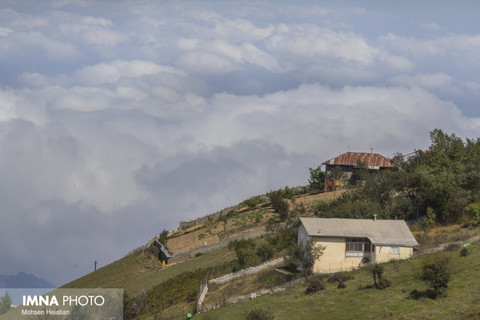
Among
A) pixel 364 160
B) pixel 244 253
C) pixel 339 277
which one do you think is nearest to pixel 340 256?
pixel 339 277

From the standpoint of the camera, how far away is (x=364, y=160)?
115 meters

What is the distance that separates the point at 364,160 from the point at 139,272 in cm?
4854

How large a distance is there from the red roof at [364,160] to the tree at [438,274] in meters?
66.5

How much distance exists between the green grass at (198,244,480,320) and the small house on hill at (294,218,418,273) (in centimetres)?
230

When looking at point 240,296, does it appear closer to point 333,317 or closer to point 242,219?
point 333,317

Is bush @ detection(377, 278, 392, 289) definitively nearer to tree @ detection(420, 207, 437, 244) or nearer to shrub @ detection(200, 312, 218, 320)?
shrub @ detection(200, 312, 218, 320)

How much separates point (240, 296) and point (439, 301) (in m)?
17.8

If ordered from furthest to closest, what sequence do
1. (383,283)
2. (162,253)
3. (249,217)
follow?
1. (249,217)
2. (162,253)
3. (383,283)

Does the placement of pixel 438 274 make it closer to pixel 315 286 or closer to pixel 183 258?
pixel 315 286

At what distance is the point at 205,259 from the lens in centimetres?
8319

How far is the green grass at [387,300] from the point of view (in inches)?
1672

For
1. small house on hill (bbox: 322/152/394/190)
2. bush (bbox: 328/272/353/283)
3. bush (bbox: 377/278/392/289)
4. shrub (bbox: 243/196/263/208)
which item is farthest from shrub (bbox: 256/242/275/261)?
small house on hill (bbox: 322/152/394/190)

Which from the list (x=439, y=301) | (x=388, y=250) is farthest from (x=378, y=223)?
(x=439, y=301)

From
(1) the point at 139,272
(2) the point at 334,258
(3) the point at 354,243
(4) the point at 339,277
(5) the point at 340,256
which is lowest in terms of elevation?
(4) the point at 339,277
